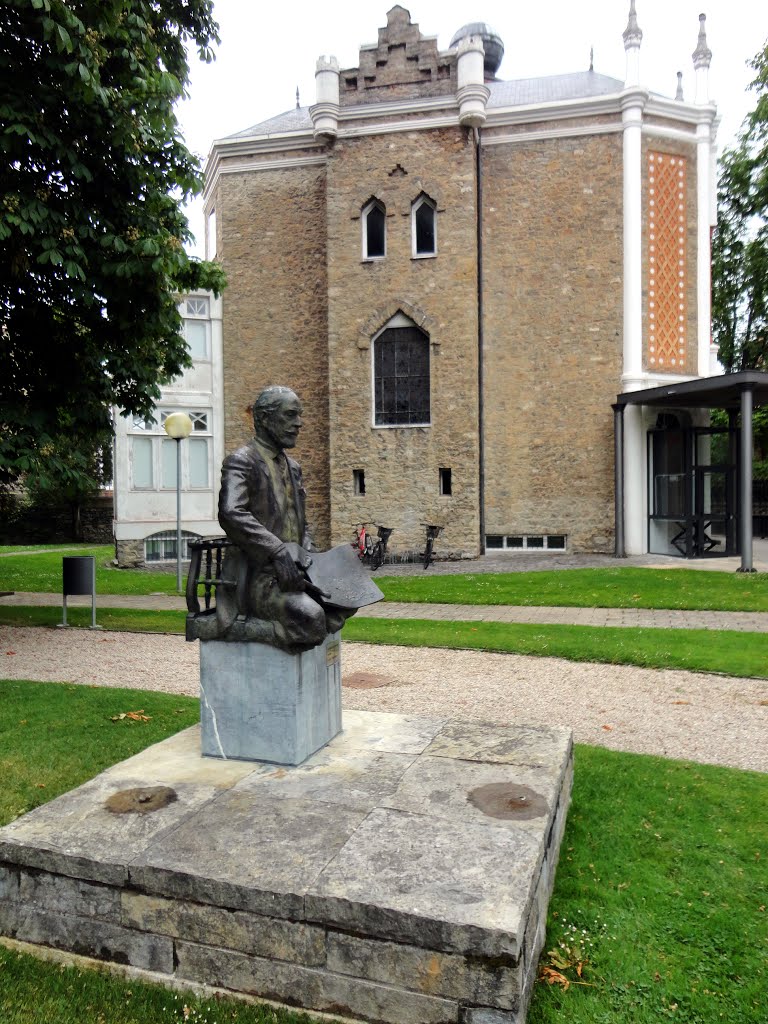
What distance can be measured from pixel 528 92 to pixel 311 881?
27.1 metres

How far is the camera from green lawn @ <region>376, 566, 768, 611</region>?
12.7m

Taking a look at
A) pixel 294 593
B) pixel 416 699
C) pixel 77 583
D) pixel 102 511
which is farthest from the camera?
pixel 102 511

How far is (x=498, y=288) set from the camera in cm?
2109

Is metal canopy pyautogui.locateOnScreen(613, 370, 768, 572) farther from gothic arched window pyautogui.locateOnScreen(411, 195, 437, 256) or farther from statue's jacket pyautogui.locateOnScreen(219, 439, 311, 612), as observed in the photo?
statue's jacket pyautogui.locateOnScreen(219, 439, 311, 612)

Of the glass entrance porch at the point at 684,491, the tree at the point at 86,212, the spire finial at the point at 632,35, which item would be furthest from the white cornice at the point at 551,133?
the tree at the point at 86,212

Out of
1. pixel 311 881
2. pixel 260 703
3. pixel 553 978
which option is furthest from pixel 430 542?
pixel 311 881

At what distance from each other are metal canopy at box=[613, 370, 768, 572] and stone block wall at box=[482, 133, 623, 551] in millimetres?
495

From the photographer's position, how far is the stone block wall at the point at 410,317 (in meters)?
20.7

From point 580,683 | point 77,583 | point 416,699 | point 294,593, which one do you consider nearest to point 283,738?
point 294,593

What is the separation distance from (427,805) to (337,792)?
1.55 ft

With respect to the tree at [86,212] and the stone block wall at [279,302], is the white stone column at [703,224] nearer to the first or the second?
the stone block wall at [279,302]

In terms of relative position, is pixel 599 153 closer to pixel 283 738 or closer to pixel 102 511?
pixel 283 738

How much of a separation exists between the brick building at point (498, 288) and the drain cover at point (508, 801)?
16.9 metres

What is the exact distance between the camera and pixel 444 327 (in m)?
20.8
